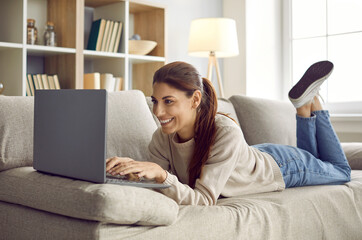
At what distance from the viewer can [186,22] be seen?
4117 millimetres

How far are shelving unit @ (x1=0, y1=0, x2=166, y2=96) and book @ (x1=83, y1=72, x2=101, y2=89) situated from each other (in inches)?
4.3

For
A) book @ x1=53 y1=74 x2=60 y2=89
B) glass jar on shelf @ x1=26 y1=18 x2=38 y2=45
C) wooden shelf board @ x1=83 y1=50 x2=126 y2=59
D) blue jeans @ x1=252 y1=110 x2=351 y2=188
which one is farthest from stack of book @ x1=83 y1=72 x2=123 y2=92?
blue jeans @ x1=252 y1=110 x2=351 y2=188

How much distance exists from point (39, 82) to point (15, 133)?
1.44 meters

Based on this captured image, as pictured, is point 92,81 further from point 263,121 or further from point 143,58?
point 263,121

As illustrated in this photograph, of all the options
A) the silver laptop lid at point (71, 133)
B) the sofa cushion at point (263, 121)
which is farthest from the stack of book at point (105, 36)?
the silver laptop lid at point (71, 133)

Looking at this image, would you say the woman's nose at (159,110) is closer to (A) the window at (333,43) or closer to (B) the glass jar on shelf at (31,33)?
(B) the glass jar on shelf at (31,33)

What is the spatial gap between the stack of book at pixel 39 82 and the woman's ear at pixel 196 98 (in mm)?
1663

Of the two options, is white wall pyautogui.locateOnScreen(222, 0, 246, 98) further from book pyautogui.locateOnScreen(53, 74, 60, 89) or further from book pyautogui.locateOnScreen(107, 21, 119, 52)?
book pyautogui.locateOnScreen(53, 74, 60, 89)

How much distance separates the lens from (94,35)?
3365mm

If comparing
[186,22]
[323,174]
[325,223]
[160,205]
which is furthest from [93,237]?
[186,22]

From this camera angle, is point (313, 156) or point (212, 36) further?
point (212, 36)

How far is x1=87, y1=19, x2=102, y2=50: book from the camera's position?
3.34m

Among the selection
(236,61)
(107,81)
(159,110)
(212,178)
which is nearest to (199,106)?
(159,110)

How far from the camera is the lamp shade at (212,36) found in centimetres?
353
